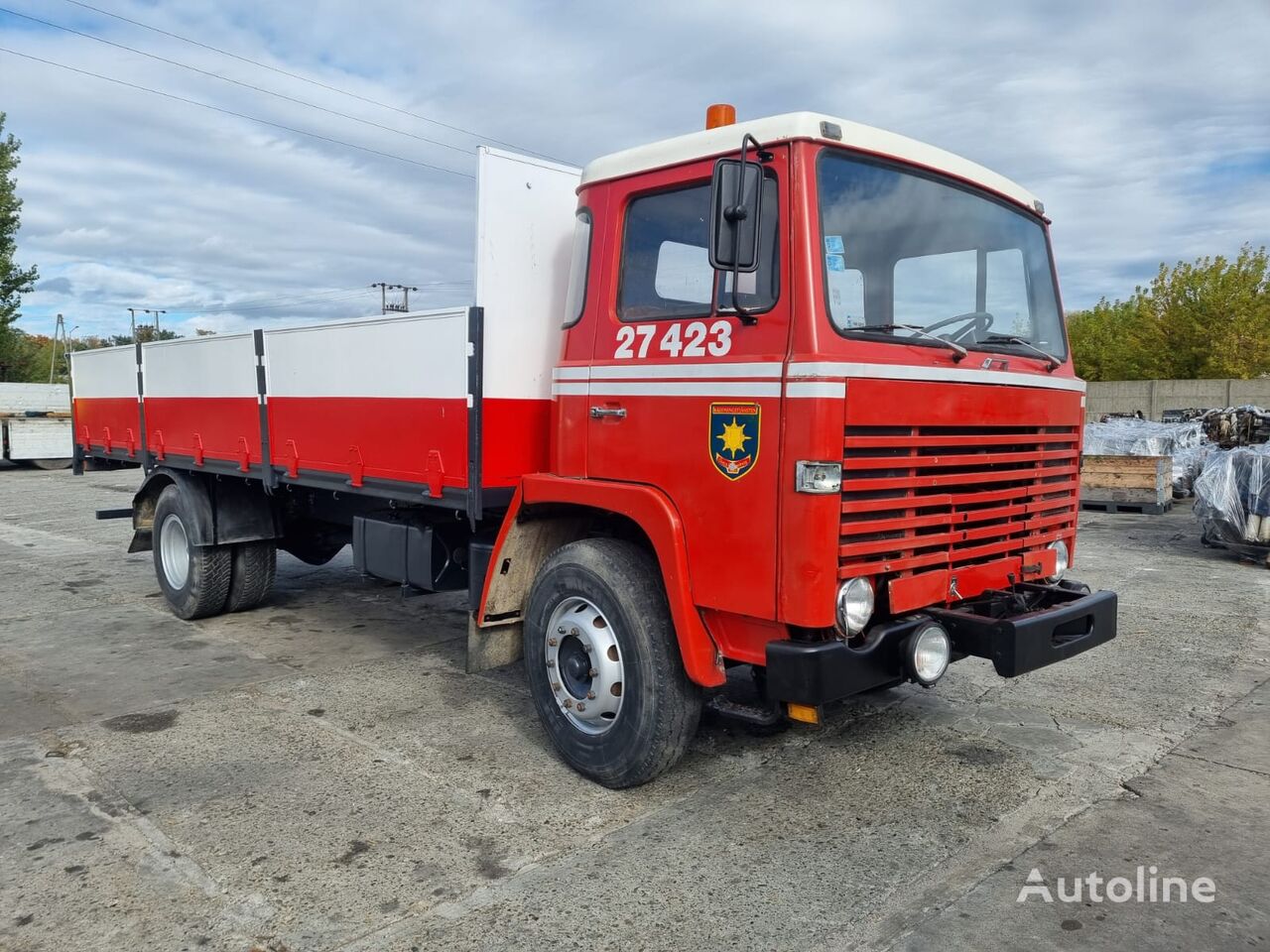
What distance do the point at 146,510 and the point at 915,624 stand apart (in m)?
6.65

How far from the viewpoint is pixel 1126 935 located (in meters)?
2.93

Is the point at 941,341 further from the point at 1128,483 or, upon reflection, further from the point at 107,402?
the point at 1128,483

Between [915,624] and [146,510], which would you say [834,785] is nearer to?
[915,624]

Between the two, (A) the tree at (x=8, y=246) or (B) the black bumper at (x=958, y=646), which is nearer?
(B) the black bumper at (x=958, y=646)

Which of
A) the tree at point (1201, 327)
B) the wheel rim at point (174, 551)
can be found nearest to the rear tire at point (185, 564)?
the wheel rim at point (174, 551)

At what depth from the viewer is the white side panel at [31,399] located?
22.5 metres

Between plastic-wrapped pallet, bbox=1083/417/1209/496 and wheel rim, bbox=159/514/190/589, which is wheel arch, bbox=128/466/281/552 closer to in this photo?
wheel rim, bbox=159/514/190/589

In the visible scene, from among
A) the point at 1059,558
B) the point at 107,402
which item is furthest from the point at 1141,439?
the point at 107,402

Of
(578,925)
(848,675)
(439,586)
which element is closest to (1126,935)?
(848,675)

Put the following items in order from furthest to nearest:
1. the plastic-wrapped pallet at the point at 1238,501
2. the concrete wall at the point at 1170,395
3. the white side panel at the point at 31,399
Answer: the concrete wall at the point at 1170,395 < the white side panel at the point at 31,399 < the plastic-wrapped pallet at the point at 1238,501

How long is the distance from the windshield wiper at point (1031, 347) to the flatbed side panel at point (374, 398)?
2.33m

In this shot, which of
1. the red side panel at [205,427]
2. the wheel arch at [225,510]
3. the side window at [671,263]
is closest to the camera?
the side window at [671,263]

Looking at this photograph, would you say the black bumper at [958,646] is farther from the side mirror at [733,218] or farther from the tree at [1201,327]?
the tree at [1201,327]

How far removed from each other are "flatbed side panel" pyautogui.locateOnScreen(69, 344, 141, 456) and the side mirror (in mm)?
5866
